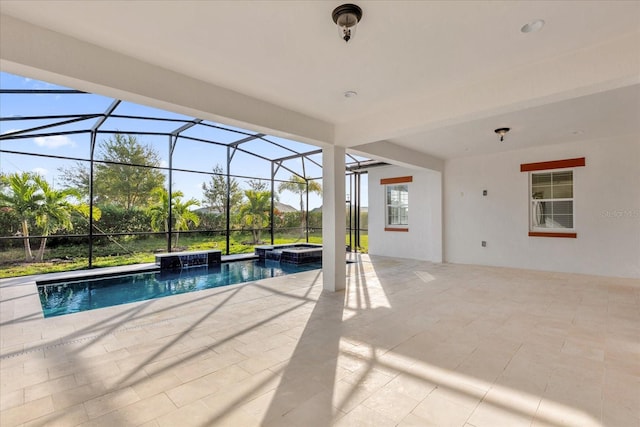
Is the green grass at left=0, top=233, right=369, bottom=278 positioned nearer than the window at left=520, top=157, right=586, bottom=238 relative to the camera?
No

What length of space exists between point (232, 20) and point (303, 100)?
1.64 m

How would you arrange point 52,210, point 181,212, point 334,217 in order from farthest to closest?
1. point 181,212
2. point 52,210
3. point 334,217

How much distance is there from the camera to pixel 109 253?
10375mm

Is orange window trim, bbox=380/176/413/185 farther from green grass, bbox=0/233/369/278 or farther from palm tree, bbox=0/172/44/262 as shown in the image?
palm tree, bbox=0/172/44/262

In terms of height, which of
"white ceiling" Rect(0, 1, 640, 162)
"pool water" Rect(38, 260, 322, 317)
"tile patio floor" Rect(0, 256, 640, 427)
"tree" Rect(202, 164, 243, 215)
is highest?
"white ceiling" Rect(0, 1, 640, 162)

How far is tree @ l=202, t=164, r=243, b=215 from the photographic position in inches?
474

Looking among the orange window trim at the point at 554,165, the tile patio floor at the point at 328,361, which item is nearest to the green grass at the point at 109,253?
the tile patio floor at the point at 328,361

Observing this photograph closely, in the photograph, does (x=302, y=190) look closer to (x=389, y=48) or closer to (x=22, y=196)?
(x=22, y=196)

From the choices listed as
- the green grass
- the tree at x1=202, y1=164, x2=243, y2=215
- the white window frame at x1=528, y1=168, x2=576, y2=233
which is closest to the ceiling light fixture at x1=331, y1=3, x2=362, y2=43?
the white window frame at x1=528, y1=168, x2=576, y2=233

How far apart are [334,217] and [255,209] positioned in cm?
743

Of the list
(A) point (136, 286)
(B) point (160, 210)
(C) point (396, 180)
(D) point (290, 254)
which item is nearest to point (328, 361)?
(A) point (136, 286)

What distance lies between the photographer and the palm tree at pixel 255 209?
11.8 metres

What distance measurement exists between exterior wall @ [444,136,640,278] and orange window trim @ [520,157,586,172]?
9 centimetres

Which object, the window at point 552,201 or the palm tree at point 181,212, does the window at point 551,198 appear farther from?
the palm tree at point 181,212
